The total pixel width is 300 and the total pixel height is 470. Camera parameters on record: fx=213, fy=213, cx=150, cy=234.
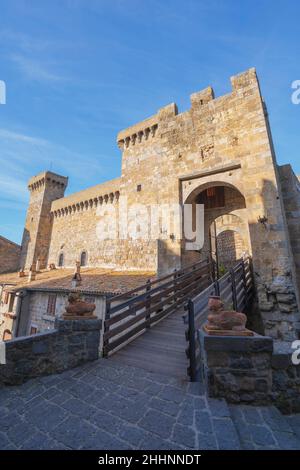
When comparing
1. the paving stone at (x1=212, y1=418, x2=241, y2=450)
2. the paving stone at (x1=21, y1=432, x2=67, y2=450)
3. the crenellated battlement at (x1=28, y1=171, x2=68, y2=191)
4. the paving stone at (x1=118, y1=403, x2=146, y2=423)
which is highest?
the crenellated battlement at (x1=28, y1=171, x2=68, y2=191)

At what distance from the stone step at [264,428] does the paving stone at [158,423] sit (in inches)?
27.3

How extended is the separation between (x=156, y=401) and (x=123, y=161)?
14.2m

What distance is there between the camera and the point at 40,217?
24.9m

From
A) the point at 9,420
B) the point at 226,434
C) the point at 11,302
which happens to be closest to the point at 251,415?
the point at 226,434

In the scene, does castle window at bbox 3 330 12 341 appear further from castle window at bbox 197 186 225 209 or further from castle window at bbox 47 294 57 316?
castle window at bbox 197 186 225 209

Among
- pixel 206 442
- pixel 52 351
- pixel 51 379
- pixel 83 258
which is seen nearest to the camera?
pixel 206 442

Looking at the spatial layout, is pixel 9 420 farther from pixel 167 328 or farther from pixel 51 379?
pixel 167 328

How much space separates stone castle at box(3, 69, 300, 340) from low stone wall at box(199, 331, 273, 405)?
4.60 metres

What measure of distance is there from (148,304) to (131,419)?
3140 mm

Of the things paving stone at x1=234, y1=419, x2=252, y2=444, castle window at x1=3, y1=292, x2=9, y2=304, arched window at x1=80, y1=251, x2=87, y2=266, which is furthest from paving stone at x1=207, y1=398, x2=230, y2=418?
arched window at x1=80, y1=251, x2=87, y2=266

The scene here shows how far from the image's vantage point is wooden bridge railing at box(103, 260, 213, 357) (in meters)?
4.38

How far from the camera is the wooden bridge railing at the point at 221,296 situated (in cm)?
338

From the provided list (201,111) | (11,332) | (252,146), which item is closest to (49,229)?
(11,332)
